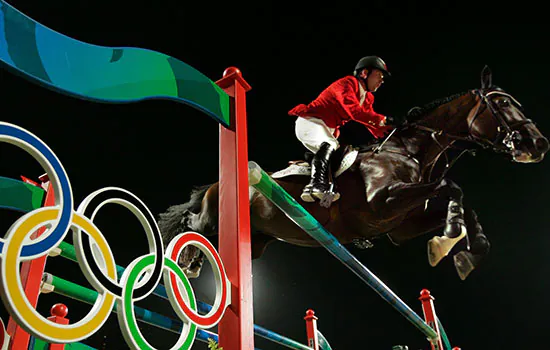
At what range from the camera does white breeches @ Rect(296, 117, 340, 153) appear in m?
2.85

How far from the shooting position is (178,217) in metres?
3.20

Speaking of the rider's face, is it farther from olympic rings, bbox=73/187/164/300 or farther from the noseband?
olympic rings, bbox=73/187/164/300

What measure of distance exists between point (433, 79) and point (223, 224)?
541 cm

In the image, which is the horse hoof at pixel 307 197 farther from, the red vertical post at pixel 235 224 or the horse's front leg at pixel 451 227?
the red vertical post at pixel 235 224

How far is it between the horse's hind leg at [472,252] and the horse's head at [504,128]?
46 cm

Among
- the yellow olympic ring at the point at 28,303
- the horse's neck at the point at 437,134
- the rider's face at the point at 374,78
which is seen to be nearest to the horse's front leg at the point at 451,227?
the horse's neck at the point at 437,134

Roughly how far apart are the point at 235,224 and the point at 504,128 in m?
2.22

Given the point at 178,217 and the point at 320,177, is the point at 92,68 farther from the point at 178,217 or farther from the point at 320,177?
the point at 178,217

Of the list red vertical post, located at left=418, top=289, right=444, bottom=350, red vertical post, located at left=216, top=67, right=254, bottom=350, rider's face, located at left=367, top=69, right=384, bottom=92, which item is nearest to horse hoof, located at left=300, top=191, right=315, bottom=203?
rider's face, located at left=367, top=69, right=384, bottom=92

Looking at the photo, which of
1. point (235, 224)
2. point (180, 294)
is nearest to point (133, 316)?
Result: point (180, 294)

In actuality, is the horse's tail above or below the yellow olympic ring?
above

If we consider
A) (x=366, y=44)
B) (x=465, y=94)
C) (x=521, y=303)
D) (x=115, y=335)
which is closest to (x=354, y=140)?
(x=366, y=44)

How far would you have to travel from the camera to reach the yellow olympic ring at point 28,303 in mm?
521

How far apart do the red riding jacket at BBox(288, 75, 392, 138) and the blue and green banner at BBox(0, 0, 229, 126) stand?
1.82 meters
